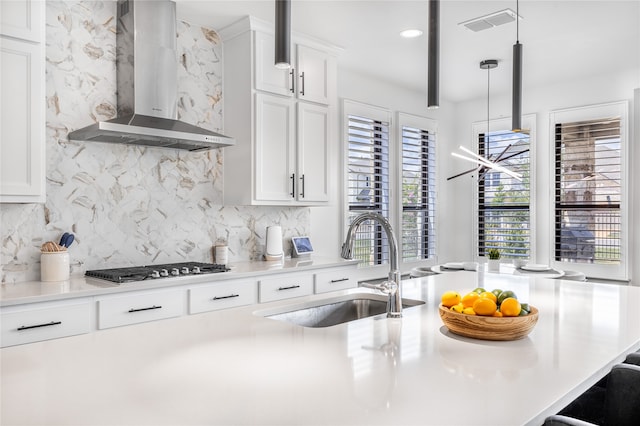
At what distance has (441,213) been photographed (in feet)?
19.5

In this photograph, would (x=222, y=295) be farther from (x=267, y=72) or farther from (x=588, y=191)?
(x=588, y=191)

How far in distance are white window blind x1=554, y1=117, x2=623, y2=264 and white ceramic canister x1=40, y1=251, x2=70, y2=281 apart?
473cm

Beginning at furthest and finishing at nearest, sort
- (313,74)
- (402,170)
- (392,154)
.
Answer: (402,170) → (392,154) → (313,74)

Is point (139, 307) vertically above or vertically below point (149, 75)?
below

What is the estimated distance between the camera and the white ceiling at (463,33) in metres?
3.24

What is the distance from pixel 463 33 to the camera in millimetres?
3705

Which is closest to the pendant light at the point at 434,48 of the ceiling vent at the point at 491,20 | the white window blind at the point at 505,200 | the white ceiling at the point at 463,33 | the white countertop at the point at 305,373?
the white countertop at the point at 305,373

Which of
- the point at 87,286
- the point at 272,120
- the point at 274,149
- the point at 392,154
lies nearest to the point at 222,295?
the point at 87,286

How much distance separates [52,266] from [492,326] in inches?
93.4

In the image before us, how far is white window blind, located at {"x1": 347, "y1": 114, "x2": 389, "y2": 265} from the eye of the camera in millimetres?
4715

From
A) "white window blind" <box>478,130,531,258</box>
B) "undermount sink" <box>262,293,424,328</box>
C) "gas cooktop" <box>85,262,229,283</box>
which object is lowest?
"undermount sink" <box>262,293,424,328</box>

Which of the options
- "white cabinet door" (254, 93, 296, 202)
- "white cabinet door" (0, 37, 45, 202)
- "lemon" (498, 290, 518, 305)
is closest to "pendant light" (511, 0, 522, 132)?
"lemon" (498, 290, 518, 305)

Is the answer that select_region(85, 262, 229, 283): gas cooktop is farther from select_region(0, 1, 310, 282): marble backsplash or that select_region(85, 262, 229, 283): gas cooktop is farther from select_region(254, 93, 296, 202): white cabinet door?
select_region(254, 93, 296, 202): white cabinet door

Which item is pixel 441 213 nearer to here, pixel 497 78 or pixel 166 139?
pixel 497 78
